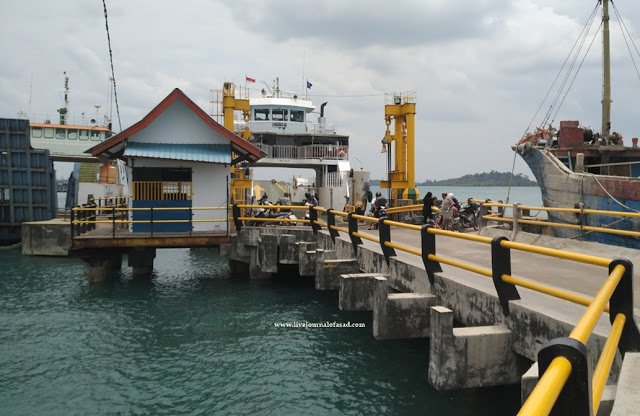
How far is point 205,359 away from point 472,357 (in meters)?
5.54

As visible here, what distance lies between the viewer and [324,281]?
40.0 ft

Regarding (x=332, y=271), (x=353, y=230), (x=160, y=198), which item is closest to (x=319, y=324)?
(x=332, y=271)

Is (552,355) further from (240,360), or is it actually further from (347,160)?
(347,160)

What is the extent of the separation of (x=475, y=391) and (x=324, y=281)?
567cm

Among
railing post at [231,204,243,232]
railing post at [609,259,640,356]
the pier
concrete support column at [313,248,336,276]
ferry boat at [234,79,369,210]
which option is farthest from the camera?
ferry boat at [234,79,369,210]

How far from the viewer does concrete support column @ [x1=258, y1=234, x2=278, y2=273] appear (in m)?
15.6

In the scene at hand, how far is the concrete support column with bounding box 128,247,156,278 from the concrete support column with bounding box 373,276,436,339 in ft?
37.7

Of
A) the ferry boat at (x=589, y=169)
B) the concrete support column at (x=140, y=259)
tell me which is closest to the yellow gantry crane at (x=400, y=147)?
the ferry boat at (x=589, y=169)

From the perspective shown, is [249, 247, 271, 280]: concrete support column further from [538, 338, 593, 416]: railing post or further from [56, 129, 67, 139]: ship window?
[56, 129, 67, 139]: ship window

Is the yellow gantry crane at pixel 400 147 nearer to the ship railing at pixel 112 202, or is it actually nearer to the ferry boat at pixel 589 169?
the ferry boat at pixel 589 169

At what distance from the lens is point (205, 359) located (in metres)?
9.35

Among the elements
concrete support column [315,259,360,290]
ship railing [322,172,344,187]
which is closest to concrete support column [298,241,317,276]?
concrete support column [315,259,360,290]

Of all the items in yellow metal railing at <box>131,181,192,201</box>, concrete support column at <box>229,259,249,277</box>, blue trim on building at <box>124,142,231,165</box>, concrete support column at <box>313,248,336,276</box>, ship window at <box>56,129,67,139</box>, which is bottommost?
concrete support column at <box>229,259,249,277</box>

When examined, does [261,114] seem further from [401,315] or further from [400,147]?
[401,315]
